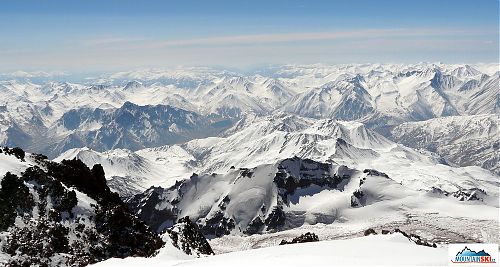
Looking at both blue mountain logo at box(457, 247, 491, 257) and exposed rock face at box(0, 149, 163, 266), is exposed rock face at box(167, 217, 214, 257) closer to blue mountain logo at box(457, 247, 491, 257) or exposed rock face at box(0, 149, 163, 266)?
exposed rock face at box(0, 149, 163, 266)

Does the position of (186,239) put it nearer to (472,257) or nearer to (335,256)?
(335,256)

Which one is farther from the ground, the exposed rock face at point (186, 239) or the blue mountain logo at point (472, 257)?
the blue mountain logo at point (472, 257)

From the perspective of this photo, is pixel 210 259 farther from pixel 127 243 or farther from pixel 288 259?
pixel 127 243

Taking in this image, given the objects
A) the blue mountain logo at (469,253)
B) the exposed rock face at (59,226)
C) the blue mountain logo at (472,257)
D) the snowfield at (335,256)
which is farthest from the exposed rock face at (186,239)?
the blue mountain logo at (469,253)

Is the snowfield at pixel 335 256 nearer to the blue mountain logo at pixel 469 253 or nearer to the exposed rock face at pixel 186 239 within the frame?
the blue mountain logo at pixel 469 253

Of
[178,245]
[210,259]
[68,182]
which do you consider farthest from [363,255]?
[68,182]
